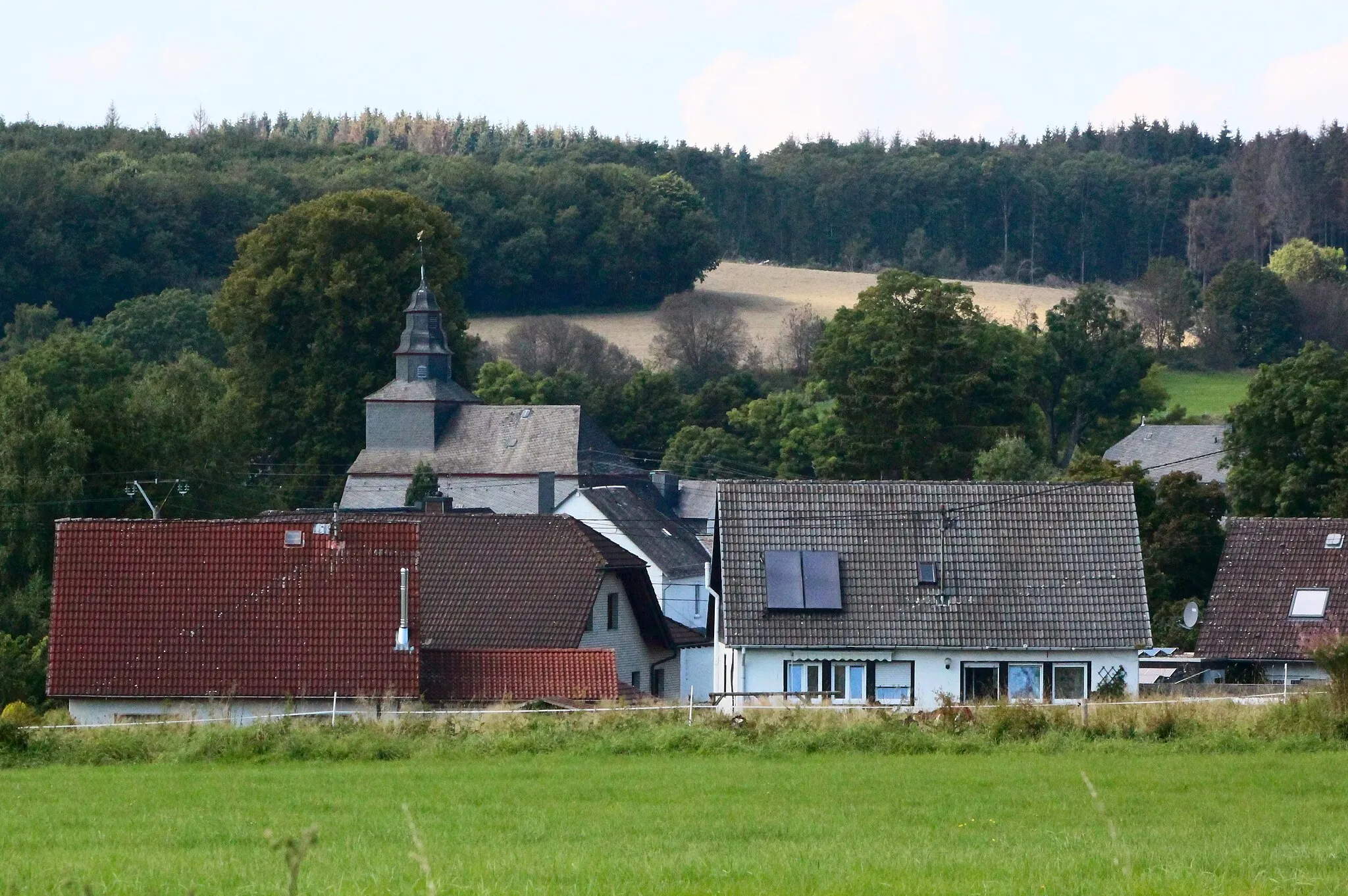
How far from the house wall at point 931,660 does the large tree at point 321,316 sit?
43.3 metres

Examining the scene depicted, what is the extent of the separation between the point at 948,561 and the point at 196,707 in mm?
11929

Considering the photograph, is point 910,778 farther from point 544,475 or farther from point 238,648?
point 544,475

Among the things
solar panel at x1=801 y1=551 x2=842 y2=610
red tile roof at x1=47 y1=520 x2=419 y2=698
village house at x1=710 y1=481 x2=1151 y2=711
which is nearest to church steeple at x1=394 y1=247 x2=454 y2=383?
village house at x1=710 y1=481 x2=1151 y2=711

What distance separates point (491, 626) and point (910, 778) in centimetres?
1756

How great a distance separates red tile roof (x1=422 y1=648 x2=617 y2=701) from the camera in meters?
29.6

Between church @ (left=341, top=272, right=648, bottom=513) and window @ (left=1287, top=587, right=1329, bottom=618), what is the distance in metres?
39.5

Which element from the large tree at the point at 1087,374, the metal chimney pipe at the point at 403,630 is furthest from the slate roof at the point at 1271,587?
the large tree at the point at 1087,374

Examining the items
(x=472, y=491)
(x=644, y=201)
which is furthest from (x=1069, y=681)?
(x=644, y=201)

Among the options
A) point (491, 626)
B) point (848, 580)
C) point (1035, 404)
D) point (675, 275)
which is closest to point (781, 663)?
point (848, 580)

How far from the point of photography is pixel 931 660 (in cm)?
3162

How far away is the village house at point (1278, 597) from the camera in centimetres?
3481

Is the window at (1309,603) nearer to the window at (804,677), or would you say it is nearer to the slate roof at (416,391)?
the window at (804,677)

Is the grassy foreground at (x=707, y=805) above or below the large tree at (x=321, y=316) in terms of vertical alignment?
below

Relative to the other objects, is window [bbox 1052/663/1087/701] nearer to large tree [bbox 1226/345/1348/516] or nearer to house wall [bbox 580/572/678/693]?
house wall [bbox 580/572/678/693]
